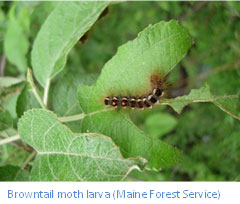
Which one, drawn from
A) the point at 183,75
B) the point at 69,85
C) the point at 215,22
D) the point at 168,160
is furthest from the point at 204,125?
the point at 168,160

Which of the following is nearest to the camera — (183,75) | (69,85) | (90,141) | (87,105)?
(90,141)

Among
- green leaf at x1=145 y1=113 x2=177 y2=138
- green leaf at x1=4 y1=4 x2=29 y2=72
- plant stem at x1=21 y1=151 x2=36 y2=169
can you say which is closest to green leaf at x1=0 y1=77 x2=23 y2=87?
plant stem at x1=21 y1=151 x2=36 y2=169

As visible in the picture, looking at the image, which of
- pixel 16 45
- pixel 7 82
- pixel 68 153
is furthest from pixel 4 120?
pixel 16 45

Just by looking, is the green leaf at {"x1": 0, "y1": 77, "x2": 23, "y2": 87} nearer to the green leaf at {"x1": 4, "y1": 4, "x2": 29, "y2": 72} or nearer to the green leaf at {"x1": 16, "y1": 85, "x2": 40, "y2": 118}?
the green leaf at {"x1": 16, "y1": 85, "x2": 40, "y2": 118}

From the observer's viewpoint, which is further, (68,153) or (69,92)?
(69,92)

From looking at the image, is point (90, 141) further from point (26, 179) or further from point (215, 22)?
point (215, 22)

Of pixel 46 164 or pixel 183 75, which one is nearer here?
pixel 46 164

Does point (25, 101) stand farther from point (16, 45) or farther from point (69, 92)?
point (16, 45)

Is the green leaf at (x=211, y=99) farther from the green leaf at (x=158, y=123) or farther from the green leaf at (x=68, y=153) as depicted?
the green leaf at (x=158, y=123)
